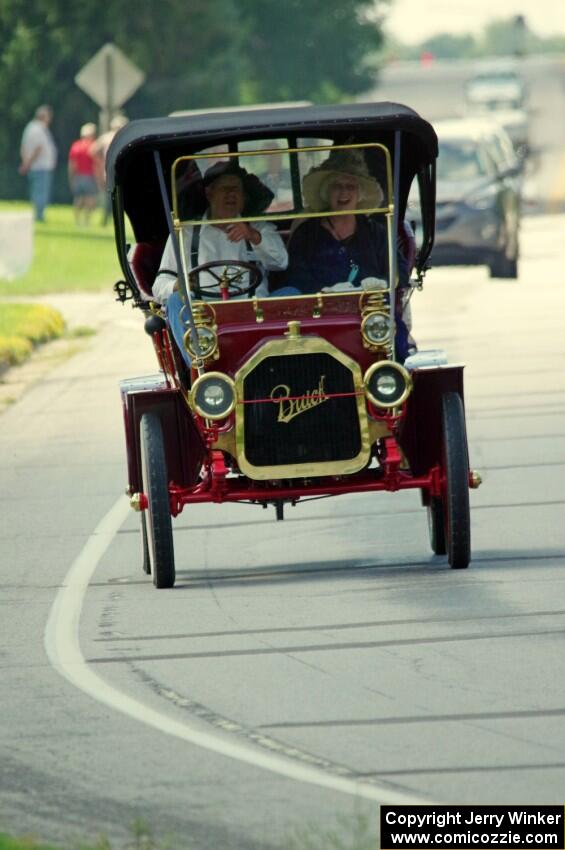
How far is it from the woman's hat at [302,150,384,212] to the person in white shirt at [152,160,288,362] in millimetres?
252

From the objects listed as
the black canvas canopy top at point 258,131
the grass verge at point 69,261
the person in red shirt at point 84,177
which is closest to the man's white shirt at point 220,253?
the black canvas canopy top at point 258,131

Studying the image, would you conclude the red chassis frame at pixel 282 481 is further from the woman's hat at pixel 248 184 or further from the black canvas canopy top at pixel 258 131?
the black canvas canopy top at pixel 258 131

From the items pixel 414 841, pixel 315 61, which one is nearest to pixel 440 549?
pixel 414 841

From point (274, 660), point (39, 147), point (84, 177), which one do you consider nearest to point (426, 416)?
point (274, 660)

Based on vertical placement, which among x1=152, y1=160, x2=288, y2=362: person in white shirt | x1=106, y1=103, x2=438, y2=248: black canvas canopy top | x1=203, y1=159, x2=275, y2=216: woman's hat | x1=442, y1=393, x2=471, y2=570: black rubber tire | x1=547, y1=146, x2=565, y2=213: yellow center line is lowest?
x1=547, y1=146, x2=565, y2=213: yellow center line

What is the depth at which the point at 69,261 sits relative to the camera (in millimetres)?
35312

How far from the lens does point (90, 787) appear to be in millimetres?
6766

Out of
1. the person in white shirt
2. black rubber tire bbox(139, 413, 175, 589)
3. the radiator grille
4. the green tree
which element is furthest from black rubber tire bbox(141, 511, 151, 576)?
the green tree

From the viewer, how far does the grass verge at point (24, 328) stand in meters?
22.3

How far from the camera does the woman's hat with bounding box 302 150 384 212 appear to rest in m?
10.9

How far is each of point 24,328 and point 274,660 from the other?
623 inches

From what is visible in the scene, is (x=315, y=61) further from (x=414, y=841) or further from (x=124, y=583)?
(x=414, y=841)

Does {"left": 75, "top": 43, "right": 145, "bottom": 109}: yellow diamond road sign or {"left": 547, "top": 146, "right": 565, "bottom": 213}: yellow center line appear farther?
{"left": 547, "top": 146, "right": 565, "bottom": 213}: yellow center line

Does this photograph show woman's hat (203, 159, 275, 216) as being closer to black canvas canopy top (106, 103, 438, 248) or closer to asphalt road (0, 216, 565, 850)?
black canvas canopy top (106, 103, 438, 248)
